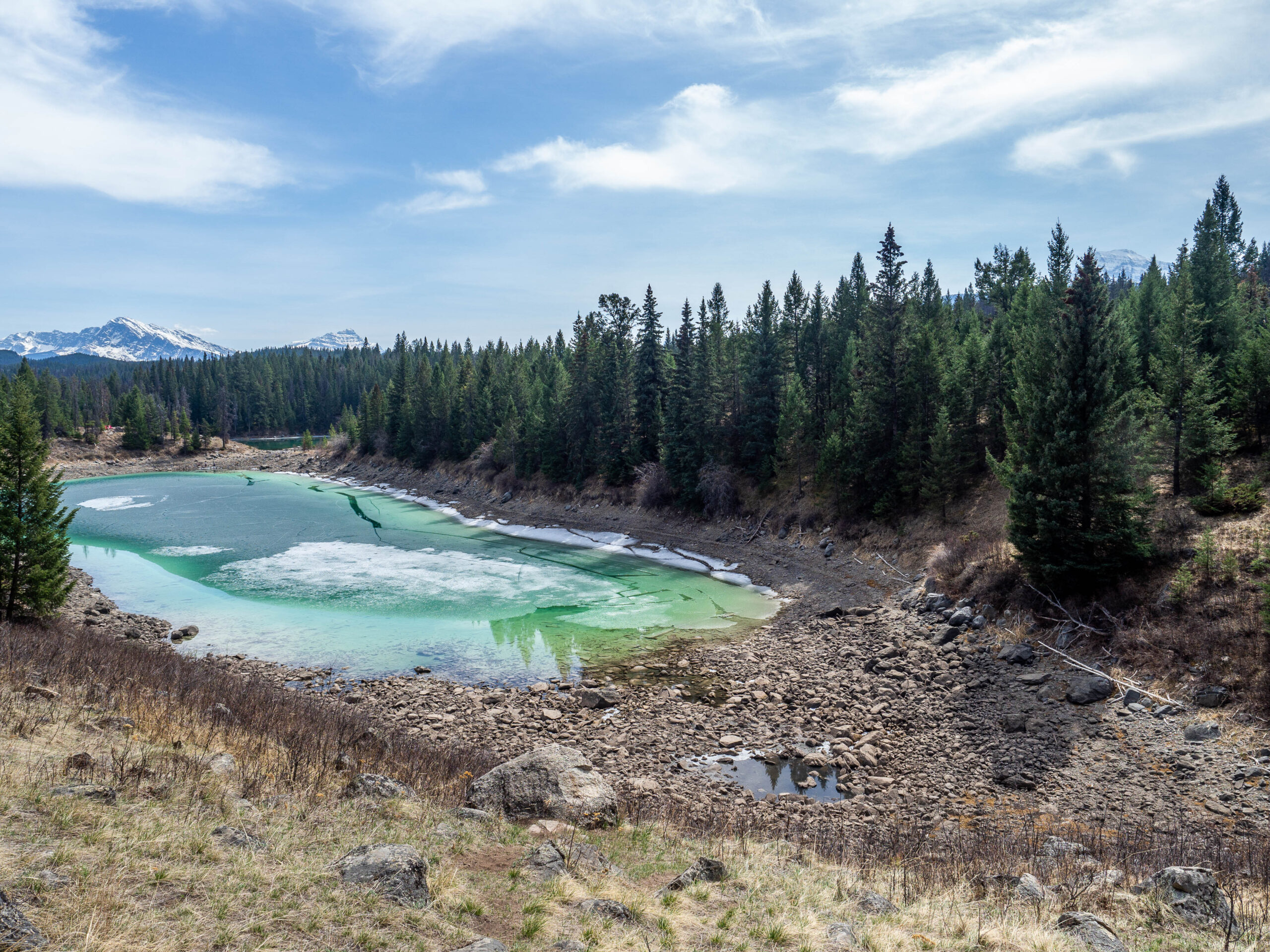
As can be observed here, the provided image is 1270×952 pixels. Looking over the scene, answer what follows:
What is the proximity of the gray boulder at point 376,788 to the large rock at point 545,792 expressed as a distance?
130 cm

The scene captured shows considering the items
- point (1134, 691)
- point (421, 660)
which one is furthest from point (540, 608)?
point (1134, 691)

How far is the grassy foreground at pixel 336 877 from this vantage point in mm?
6449

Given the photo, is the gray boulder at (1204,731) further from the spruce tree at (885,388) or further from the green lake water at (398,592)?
the spruce tree at (885,388)

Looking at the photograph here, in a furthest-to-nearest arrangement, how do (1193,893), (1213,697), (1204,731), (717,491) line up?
(717,491) → (1213,697) → (1204,731) → (1193,893)

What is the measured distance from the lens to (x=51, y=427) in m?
108

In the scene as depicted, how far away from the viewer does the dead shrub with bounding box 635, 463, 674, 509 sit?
2072 inches

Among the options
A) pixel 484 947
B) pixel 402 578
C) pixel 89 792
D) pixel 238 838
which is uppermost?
pixel 89 792

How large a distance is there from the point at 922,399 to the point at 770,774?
1131 inches

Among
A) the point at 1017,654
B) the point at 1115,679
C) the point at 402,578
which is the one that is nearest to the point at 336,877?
the point at 1115,679

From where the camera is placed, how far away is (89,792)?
8336 mm

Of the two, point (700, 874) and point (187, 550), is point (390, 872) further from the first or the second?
point (187, 550)

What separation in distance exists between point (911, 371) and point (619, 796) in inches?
1285

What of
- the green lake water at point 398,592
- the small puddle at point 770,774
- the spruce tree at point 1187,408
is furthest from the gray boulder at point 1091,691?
the green lake water at point 398,592

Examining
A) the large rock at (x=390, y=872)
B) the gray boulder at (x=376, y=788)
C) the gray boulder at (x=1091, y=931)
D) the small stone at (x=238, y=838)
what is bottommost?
the gray boulder at (x=1091, y=931)
